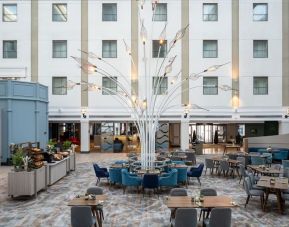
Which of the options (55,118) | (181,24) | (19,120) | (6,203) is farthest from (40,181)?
(181,24)

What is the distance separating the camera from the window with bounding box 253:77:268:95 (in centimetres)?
2830

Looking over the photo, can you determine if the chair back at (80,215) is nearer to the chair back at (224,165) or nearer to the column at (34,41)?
the chair back at (224,165)

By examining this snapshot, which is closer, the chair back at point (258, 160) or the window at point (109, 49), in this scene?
the chair back at point (258, 160)

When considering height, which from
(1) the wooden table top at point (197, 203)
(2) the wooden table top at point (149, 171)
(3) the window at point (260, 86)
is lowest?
(2) the wooden table top at point (149, 171)

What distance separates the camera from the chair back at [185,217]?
26.0 ft

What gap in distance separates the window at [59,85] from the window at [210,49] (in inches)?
465

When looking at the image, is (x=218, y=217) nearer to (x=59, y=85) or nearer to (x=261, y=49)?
(x=59, y=85)

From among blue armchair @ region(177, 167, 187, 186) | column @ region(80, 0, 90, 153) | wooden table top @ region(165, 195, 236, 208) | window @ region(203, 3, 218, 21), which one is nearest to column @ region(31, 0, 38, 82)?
column @ region(80, 0, 90, 153)

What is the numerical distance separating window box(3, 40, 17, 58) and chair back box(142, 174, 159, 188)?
19702mm

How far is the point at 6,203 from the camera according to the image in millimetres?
12594

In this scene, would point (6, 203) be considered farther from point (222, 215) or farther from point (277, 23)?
point (277, 23)

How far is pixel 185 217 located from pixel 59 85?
2256 cm

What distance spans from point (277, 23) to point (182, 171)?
736 inches

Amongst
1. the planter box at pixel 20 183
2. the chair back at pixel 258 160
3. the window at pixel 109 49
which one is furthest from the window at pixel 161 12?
the planter box at pixel 20 183
